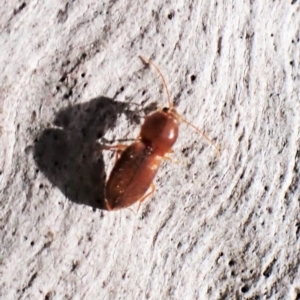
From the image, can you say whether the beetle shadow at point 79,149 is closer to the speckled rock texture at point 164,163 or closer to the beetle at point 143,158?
the speckled rock texture at point 164,163

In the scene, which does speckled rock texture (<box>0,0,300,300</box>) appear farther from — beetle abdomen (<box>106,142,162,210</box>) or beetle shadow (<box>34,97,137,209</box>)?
beetle abdomen (<box>106,142,162,210</box>)

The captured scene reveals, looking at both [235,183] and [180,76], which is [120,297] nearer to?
[235,183]

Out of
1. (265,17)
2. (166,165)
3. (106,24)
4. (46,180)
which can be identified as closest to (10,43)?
(106,24)

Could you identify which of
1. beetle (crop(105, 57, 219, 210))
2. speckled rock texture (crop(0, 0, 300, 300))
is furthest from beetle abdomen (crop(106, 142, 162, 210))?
speckled rock texture (crop(0, 0, 300, 300))

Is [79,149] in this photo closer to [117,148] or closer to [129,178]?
[117,148]

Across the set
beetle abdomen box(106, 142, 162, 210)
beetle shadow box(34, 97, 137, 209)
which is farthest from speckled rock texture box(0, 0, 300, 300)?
beetle abdomen box(106, 142, 162, 210)

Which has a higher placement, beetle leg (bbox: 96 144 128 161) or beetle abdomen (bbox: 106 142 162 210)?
beetle leg (bbox: 96 144 128 161)
